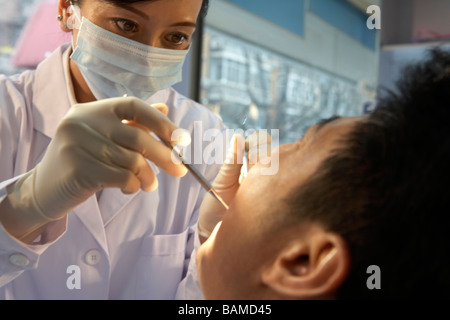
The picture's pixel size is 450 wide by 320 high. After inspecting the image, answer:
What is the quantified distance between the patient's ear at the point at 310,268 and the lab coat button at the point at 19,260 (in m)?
0.45

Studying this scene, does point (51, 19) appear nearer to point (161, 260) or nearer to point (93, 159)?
point (161, 260)

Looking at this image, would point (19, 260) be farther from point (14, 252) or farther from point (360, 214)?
point (360, 214)

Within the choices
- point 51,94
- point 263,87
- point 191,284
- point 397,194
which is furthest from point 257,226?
point 263,87

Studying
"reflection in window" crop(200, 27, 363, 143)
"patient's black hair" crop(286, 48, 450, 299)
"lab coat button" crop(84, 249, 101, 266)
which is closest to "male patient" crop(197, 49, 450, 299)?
"patient's black hair" crop(286, 48, 450, 299)

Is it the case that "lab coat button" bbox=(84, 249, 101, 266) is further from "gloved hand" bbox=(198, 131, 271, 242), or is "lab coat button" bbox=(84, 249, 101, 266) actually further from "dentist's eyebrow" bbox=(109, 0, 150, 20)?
"dentist's eyebrow" bbox=(109, 0, 150, 20)

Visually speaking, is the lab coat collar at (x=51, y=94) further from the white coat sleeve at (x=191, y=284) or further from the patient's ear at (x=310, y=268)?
the patient's ear at (x=310, y=268)

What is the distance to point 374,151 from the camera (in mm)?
715

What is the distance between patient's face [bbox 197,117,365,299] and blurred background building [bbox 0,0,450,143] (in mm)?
1629

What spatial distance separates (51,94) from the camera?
1175 millimetres

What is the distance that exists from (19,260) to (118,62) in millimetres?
491

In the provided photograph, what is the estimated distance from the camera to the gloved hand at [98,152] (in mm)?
815

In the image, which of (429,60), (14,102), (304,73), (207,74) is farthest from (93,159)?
(304,73)

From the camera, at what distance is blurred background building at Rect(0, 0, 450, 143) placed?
253 centimetres

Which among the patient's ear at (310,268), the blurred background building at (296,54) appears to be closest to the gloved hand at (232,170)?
the patient's ear at (310,268)
